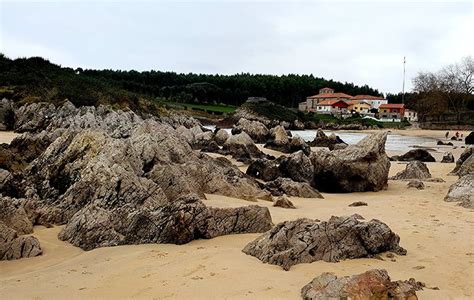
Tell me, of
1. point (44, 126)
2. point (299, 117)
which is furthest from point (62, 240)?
point (299, 117)

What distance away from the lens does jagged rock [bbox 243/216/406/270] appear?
7071 mm

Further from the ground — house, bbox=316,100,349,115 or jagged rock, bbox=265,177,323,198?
house, bbox=316,100,349,115

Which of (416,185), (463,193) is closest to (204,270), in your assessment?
(463,193)

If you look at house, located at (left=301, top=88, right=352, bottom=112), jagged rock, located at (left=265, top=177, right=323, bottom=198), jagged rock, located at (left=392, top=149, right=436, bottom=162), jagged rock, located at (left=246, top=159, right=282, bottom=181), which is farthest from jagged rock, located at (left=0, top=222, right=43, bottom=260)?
house, located at (left=301, top=88, right=352, bottom=112)

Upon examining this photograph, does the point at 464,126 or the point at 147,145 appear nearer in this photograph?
the point at 147,145

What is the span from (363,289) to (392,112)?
11456 centimetres

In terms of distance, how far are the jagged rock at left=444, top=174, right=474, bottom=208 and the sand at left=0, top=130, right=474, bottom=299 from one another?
2.69 metres

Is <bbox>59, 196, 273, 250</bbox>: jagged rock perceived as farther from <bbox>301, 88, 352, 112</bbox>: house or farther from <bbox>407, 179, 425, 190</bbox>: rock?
<bbox>301, 88, 352, 112</bbox>: house

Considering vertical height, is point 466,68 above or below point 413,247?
above

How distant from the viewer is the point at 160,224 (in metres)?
8.43

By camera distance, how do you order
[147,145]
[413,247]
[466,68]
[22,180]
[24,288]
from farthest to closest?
[466,68] < [147,145] < [22,180] < [413,247] < [24,288]

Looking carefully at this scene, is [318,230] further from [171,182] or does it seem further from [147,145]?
[147,145]

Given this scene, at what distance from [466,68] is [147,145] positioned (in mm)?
89338

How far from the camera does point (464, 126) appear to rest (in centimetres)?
7794
